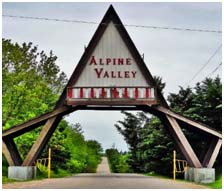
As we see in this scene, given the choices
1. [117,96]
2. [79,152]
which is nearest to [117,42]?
[117,96]

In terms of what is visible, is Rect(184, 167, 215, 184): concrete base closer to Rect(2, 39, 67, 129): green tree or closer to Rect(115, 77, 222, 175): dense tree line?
Rect(115, 77, 222, 175): dense tree line

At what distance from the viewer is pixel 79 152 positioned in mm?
60156

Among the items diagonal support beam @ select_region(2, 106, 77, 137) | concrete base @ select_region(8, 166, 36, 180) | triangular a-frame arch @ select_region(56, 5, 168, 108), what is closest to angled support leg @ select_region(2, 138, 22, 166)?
diagonal support beam @ select_region(2, 106, 77, 137)

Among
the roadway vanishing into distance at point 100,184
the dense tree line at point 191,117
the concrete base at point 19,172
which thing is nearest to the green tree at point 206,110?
the dense tree line at point 191,117

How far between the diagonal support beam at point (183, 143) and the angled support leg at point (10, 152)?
8.79 meters

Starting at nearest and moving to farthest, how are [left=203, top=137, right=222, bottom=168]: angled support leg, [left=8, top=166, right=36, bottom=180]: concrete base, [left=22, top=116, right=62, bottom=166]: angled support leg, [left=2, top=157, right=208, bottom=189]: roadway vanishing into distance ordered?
[left=2, top=157, right=208, bottom=189]: roadway vanishing into distance → [left=8, top=166, right=36, bottom=180]: concrete base → [left=203, top=137, right=222, bottom=168]: angled support leg → [left=22, top=116, right=62, bottom=166]: angled support leg

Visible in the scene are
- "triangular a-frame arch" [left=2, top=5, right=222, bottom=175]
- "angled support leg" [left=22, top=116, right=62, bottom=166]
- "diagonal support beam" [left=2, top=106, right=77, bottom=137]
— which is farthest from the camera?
"triangular a-frame arch" [left=2, top=5, right=222, bottom=175]

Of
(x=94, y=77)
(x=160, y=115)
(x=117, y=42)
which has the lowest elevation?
(x=160, y=115)

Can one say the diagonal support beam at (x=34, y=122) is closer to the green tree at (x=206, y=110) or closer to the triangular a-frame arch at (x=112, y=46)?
the triangular a-frame arch at (x=112, y=46)

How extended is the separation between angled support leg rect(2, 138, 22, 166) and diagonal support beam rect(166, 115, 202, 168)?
8.79m

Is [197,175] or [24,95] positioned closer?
[197,175]

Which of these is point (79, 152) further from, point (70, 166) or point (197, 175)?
point (197, 175)

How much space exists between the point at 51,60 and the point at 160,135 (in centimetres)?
1144

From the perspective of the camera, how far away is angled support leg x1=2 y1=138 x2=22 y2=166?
29953 millimetres
